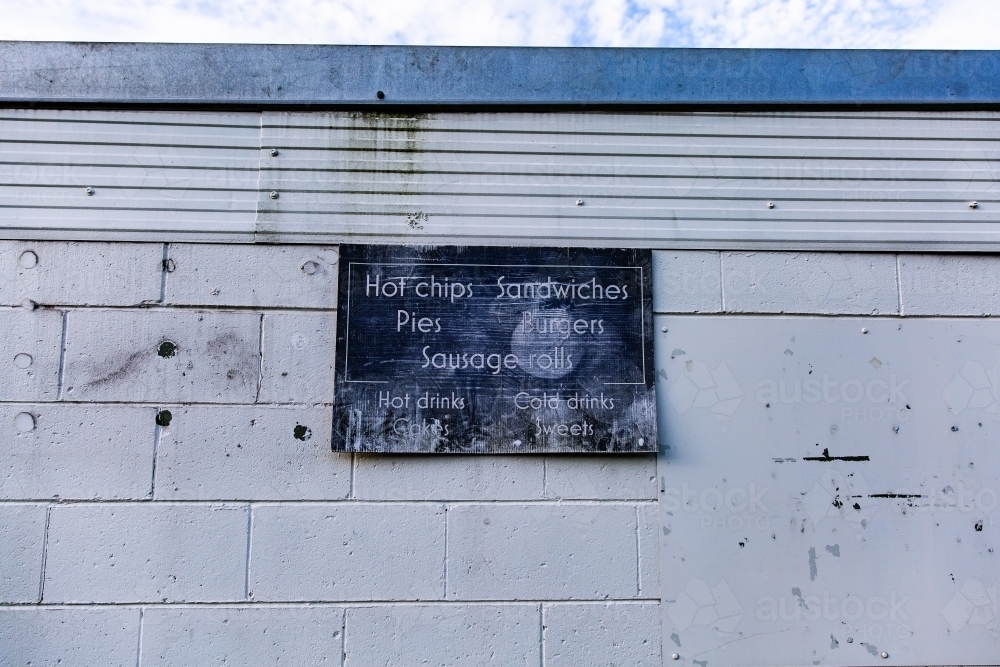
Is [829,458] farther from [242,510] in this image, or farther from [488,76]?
[242,510]

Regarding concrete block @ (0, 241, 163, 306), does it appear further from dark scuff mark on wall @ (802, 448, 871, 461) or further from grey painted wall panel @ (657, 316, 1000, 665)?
dark scuff mark on wall @ (802, 448, 871, 461)

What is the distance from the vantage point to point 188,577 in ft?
6.10

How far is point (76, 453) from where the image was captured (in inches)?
74.3

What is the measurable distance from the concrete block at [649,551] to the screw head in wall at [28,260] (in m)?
2.24

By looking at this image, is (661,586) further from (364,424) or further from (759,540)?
(364,424)

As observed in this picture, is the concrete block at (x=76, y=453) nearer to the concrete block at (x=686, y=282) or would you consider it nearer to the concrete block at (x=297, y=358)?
the concrete block at (x=297, y=358)

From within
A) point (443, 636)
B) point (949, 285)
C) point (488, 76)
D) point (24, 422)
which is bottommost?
point (443, 636)

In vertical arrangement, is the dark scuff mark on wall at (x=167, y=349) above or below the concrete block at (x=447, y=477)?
above

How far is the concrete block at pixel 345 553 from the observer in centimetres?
187

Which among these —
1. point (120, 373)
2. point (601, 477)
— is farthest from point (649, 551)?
point (120, 373)

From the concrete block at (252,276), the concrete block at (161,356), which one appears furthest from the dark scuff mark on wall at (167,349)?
the concrete block at (252,276)

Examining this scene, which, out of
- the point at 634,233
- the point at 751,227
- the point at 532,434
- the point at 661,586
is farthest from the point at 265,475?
the point at 751,227

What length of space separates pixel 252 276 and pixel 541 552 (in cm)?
137

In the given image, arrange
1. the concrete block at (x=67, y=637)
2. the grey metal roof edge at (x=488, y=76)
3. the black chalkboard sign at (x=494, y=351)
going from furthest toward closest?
the grey metal roof edge at (x=488, y=76), the black chalkboard sign at (x=494, y=351), the concrete block at (x=67, y=637)
